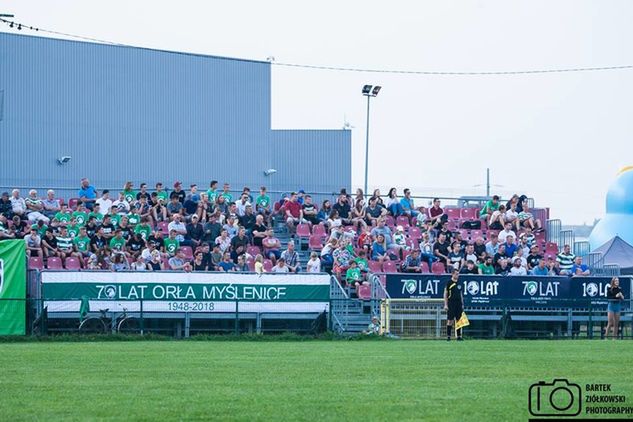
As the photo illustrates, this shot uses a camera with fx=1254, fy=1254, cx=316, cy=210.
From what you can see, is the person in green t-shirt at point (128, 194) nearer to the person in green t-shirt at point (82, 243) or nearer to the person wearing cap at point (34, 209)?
the person wearing cap at point (34, 209)

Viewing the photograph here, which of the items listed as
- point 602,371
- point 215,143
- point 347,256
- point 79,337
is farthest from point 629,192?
point 602,371

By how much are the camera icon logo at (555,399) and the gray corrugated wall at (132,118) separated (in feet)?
95.6

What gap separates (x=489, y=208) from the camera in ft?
136

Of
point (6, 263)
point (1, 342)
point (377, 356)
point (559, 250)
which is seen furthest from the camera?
point (559, 250)

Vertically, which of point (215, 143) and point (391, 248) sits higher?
point (215, 143)

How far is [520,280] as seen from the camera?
3572cm

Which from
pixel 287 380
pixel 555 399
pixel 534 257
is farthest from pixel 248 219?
pixel 555 399

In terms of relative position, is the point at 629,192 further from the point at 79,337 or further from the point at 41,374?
the point at 41,374

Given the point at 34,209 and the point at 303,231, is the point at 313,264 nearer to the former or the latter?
the point at 303,231

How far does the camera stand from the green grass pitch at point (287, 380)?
1362cm

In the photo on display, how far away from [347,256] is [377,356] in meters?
12.3

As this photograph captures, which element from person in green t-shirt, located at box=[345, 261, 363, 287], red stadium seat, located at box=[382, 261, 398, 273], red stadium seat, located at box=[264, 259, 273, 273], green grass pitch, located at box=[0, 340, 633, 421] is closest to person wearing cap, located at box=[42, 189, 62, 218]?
red stadium seat, located at box=[264, 259, 273, 273]

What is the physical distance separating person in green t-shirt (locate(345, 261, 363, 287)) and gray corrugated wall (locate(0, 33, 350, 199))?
12729mm

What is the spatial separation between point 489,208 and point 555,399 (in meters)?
27.1
